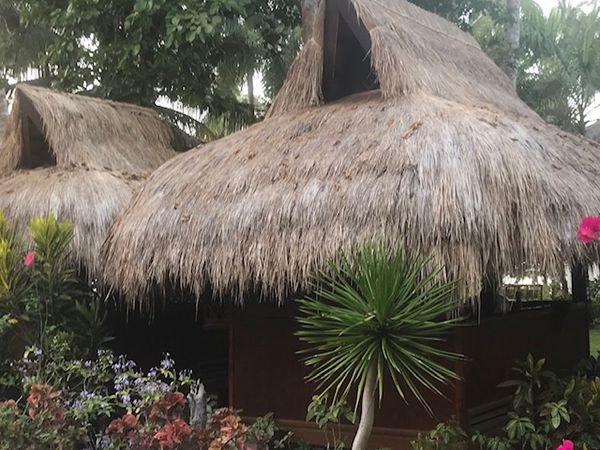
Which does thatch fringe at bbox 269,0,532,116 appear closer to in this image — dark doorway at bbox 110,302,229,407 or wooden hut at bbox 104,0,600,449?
wooden hut at bbox 104,0,600,449

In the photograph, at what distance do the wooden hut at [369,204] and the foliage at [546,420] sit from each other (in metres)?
0.33

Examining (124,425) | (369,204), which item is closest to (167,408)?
(124,425)

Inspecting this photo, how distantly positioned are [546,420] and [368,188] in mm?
1862

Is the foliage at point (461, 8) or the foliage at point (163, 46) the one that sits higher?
the foliage at point (461, 8)

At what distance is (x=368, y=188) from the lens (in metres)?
4.79

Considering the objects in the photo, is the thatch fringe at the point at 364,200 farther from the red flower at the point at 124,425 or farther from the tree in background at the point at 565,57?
the tree in background at the point at 565,57

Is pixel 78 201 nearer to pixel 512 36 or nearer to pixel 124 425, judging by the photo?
pixel 124 425

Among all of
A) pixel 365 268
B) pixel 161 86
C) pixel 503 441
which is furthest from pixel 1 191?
pixel 503 441

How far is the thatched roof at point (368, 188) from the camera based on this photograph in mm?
4445

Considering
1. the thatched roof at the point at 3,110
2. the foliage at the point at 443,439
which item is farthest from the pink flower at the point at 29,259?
the thatched roof at the point at 3,110

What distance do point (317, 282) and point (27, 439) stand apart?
6.49 ft

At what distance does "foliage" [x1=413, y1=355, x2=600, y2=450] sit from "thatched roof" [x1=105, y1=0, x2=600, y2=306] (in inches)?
36.2

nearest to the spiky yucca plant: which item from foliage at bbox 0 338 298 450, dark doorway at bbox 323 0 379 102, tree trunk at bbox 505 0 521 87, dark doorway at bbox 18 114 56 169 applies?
foliage at bbox 0 338 298 450

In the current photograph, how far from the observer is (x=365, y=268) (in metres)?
3.91
